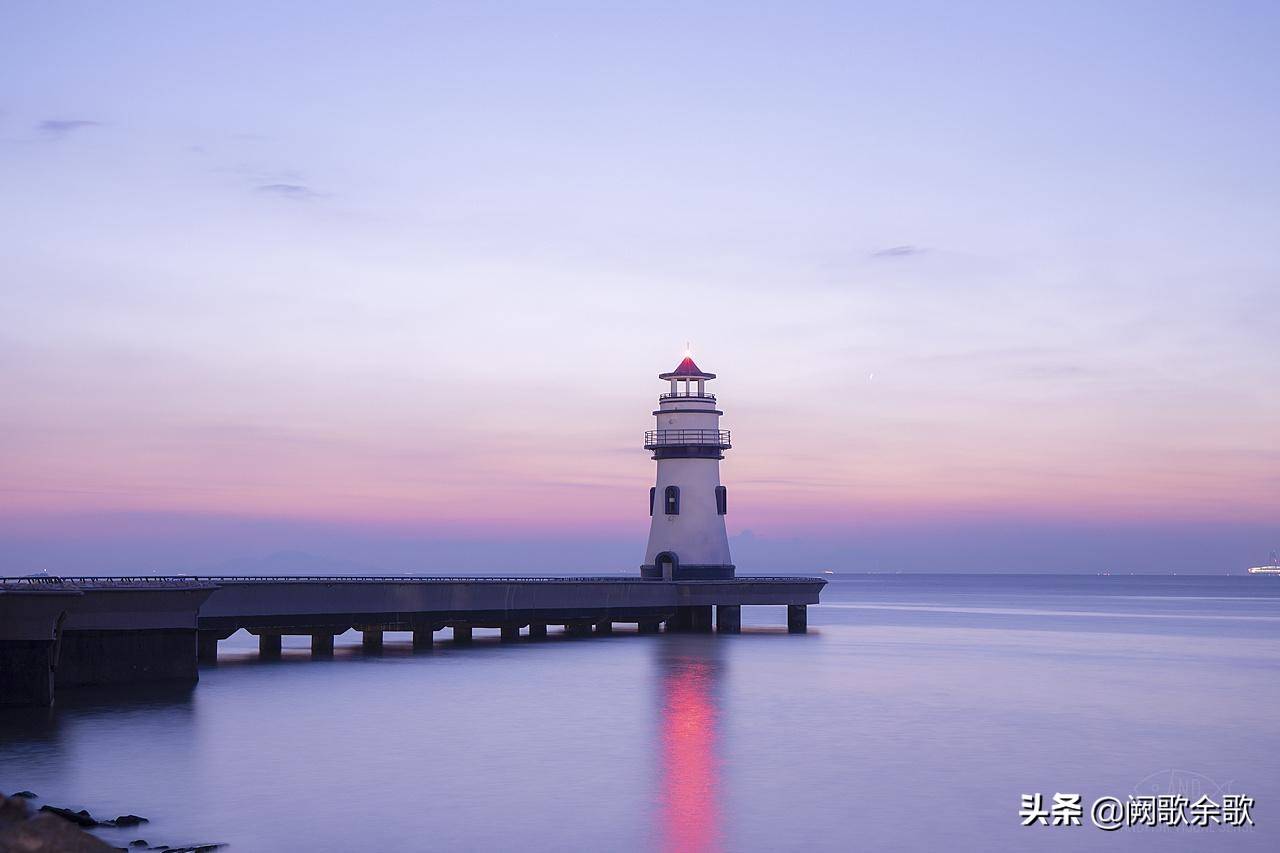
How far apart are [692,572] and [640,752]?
104ft

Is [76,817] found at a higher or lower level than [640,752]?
higher

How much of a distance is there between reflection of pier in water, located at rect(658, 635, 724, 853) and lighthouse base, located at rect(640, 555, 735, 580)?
1012 cm

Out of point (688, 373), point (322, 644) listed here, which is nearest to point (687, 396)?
point (688, 373)

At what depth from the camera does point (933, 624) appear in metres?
86.1

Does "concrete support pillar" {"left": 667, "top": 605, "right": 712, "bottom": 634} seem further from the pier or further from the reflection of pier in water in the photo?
the reflection of pier in water

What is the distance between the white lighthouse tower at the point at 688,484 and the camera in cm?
5741

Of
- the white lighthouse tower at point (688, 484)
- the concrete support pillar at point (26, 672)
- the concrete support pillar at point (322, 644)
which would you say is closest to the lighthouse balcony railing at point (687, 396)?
the white lighthouse tower at point (688, 484)

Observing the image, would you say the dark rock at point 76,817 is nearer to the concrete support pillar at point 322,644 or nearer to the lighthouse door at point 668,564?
the concrete support pillar at point 322,644

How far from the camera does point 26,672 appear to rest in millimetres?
27125

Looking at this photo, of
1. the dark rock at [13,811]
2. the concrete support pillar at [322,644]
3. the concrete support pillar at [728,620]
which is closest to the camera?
the dark rock at [13,811]

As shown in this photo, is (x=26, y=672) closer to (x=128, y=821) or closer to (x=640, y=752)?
(x=128, y=821)

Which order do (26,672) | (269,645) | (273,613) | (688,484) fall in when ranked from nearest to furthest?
(26,672) → (273,613) → (269,645) → (688,484)

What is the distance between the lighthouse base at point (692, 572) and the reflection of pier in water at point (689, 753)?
33.2 feet

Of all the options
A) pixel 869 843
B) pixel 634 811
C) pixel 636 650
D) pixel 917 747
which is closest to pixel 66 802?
pixel 634 811
